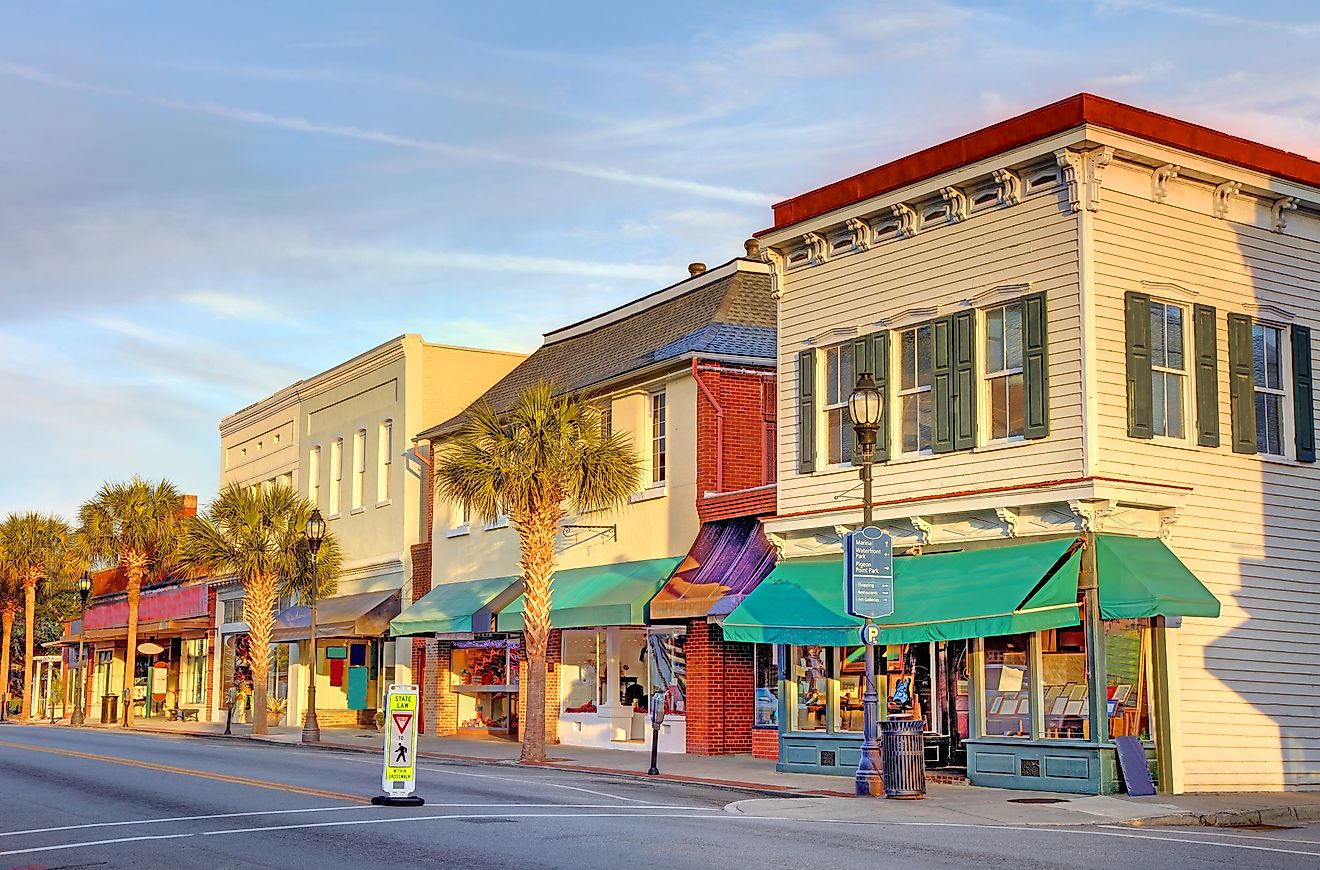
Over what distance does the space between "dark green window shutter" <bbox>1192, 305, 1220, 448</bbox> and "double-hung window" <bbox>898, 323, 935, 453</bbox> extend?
378 centimetres

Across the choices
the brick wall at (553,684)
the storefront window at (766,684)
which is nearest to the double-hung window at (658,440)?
the storefront window at (766,684)

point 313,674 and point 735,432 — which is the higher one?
point 735,432

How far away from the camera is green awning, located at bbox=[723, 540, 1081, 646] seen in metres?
20.1

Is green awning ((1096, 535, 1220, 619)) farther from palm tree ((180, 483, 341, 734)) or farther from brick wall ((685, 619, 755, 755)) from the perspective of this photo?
palm tree ((180, 483, 341, 734))

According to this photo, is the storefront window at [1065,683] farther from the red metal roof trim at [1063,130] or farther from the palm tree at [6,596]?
the palm tree at [6,596]

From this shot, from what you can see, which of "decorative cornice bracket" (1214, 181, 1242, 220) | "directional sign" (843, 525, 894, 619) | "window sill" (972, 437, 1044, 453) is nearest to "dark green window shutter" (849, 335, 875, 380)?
"window sill" (972, 437, 1044, 453)

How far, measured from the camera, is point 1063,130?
20797mm

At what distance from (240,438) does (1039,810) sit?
43.4m

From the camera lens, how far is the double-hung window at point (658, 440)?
3134 cm

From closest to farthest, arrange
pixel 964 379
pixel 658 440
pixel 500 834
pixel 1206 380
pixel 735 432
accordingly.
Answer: pixel 500 834 → pixel 1206 380 → pixel 964 379 → pixel 735 432 → pixel 658 440

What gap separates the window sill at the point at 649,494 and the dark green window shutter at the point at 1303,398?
12239 millimetres

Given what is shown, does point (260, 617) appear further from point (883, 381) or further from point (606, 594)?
point (883, 381)

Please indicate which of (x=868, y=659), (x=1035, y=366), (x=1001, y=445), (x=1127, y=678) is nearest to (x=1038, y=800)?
(x=1127, y=678)

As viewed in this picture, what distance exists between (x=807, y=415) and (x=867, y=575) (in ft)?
19.3
